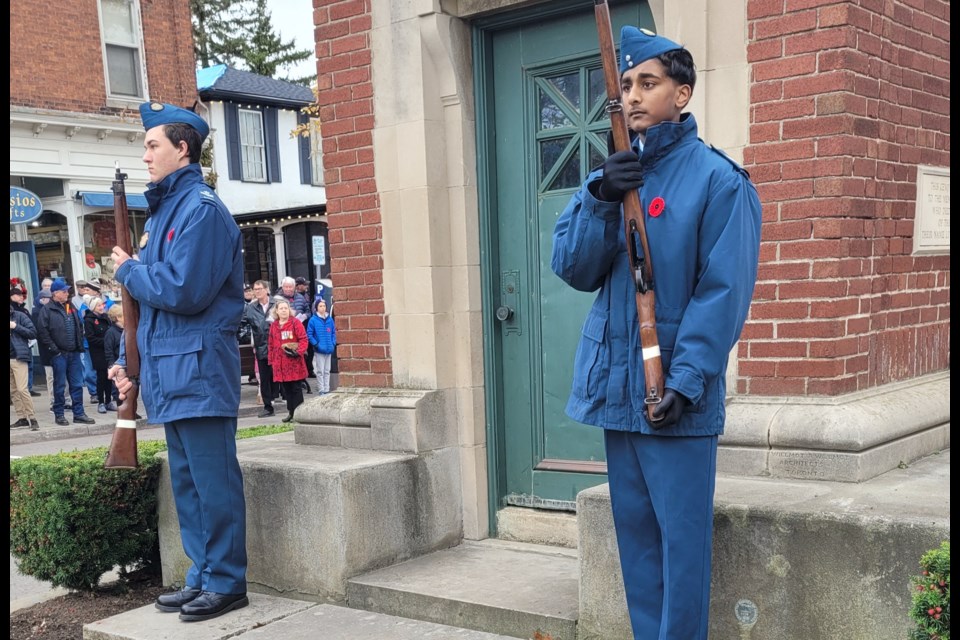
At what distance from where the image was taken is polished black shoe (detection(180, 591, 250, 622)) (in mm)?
4441

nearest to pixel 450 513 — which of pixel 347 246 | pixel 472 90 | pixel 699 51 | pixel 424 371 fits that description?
pixel 424 371

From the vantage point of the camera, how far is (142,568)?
220 inches

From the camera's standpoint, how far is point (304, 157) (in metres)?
31.7

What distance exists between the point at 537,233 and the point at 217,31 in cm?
4188

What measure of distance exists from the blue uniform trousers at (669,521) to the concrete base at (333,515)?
1958 mm

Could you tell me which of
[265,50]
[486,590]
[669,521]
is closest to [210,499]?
[486,590]

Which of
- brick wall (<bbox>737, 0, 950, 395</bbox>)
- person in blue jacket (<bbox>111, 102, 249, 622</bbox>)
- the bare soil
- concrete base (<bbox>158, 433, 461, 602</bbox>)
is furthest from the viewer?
the bare soil

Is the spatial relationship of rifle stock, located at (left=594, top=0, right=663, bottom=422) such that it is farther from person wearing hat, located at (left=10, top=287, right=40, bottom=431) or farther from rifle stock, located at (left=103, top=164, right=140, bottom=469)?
person wearing hat, located at (left=10, top=287, right=40, bottom=431)

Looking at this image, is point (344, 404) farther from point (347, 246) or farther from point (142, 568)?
point (142, 568)

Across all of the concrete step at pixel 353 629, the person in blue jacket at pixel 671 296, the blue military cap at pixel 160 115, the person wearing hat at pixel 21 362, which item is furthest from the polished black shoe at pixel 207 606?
the person wearing hat at pixel 21 362

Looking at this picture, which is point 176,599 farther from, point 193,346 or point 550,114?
point 550,114

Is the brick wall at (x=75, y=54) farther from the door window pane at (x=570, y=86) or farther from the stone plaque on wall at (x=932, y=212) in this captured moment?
the stone plaque on wall at (x=932, y=212)

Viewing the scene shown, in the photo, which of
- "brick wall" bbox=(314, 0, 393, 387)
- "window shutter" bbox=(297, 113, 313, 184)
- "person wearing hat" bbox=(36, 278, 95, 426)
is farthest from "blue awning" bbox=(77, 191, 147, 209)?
"brick wall" bbox=(314, 0, 393, 387)

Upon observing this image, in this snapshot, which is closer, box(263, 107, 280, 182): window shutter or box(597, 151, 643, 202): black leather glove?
box(597, 151, 643, 202): black leather glove
